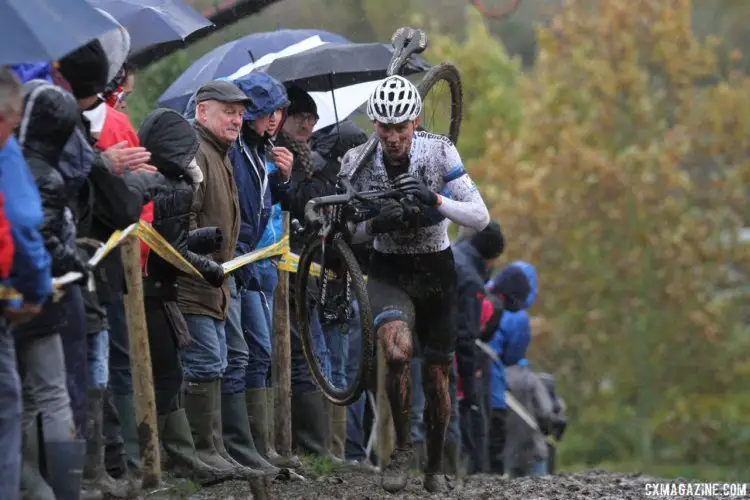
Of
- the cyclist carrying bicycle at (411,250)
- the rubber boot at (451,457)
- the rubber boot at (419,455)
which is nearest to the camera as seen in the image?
the cyclist carrying bicycle at (411,250)

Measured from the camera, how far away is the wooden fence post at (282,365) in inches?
423

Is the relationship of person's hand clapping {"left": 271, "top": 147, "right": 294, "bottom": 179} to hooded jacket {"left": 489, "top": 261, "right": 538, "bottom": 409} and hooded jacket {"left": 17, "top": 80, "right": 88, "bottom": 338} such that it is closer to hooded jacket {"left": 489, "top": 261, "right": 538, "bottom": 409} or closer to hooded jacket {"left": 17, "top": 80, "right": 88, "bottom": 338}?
hooded jacket {"left": 17, "top": 80, "right": 88, "bottom": 338}

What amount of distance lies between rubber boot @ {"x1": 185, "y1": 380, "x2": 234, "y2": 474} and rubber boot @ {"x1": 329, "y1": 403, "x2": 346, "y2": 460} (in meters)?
2.64

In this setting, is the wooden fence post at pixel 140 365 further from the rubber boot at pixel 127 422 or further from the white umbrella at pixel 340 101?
the white umbrella at pixel 340 101

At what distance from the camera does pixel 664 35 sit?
40.5m

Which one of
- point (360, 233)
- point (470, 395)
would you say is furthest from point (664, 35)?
point (360, 233)

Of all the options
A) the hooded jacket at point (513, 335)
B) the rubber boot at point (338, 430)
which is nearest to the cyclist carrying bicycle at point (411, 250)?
the rubber boot at point (338, 430)

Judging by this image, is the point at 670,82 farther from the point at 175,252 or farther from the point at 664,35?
the point at 175,252

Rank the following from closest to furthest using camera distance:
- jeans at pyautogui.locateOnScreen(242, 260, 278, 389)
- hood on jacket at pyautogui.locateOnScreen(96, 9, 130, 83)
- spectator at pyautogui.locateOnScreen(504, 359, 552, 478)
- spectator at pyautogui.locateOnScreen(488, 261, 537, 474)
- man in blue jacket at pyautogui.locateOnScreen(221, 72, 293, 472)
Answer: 1. hood on jacket at pyautogui.locateOnScreen(96, 9, 130, 83)
2. man in blue jacket at pyautogui.locateOnScreen(221, 72, 293, 472)
3. jeans at pyautogui.locateOnScreen(242, 260, 278, 389)
4. spectator at pyautogui.locateOnScreen(488, 261, 537, 474)
5. spectator at pyautogui.locateOnScreen(504, 359, 552, 478)

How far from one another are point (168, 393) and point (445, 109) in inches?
164

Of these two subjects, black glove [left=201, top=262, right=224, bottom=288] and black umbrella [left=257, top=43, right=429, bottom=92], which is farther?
black umbrella [left=257, top=43, right=429, bottom=92]

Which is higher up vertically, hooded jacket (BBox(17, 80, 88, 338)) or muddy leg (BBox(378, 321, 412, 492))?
hooded jacket (BBox(17, 80, 88, 338))

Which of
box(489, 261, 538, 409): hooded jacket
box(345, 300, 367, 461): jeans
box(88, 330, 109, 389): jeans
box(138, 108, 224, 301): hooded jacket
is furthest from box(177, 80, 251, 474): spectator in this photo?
box(489, 261, 538, 409): hooded jacket

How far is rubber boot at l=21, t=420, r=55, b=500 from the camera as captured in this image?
23.2 ft
